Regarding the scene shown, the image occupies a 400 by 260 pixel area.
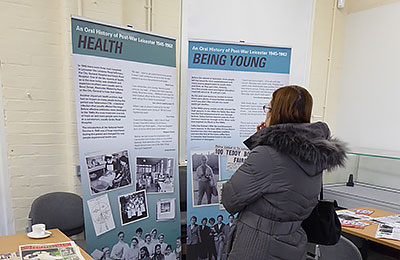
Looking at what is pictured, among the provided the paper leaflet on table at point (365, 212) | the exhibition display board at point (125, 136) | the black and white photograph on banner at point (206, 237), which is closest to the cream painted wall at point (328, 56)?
the paper leaflet on table at point (365, 212)

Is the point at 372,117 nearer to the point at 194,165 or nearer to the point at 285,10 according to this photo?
the point at 285,10

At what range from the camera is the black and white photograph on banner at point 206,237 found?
230cm

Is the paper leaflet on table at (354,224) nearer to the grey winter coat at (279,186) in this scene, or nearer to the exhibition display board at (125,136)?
the grey winter coat at (279,186)

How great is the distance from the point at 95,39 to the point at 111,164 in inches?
32.3

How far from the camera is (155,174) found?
6.91 ft

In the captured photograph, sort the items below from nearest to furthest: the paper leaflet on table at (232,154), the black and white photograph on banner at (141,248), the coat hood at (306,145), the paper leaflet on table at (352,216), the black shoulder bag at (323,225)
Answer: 1. the coat hood at (306,145)
2. the black shoulder bag at (323,225)
3. the black and white photograph on banner at (141,248)
4. the paper leaflet on table at (352,216)
5. the paper leaflet on table at (232,154)

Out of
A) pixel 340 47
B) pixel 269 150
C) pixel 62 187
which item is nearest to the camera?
pixel 269 150

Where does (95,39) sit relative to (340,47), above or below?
below

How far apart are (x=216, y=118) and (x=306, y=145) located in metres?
1.17

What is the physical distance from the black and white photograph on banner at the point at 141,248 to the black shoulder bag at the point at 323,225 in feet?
3.66

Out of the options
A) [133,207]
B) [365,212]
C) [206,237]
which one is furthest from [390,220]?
[133,207]

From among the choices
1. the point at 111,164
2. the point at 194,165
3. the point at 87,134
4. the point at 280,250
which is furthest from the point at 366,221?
the point at 87,134

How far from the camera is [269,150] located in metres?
1.29

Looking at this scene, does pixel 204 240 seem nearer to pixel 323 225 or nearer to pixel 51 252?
pixel 323 225
